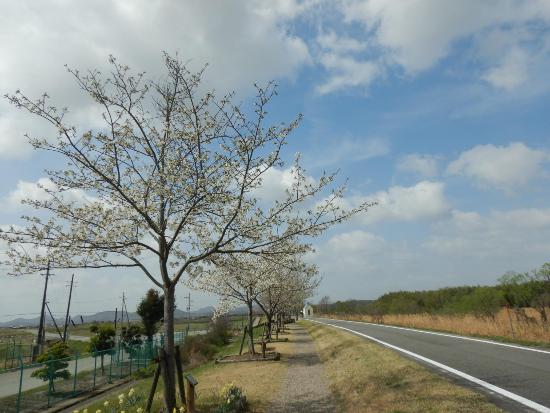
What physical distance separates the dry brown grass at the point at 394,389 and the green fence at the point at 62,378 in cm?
734

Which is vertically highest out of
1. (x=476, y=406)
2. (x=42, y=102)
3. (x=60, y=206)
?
(x=42, y=102)

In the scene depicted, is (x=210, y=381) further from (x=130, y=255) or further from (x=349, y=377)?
(x=130, y=255)

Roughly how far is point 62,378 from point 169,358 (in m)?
12.5

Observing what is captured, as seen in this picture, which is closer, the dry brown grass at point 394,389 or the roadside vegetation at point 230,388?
the dry brown grass at point 394,389

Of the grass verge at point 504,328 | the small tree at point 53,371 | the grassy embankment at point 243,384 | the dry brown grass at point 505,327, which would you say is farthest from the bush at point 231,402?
the dry brown grass at point 505,327

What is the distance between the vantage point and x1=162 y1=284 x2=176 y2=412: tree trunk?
849cm

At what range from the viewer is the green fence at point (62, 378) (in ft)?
52.3

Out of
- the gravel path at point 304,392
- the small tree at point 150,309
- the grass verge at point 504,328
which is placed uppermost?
the small tree at point 150,309

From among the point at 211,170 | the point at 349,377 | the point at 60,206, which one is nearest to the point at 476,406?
the point at 349,377

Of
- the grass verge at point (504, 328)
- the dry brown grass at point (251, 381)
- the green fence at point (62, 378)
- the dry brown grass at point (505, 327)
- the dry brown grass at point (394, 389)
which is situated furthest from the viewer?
the dry brown grass at point (505, 327)

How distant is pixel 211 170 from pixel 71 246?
9.73ft

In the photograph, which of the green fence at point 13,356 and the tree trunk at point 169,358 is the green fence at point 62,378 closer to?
the green fence at point 13,356

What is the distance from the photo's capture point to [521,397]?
7.85 metres

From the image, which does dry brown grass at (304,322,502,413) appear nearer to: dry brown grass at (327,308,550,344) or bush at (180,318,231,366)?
dry brown grass at (327,308,550,344)
